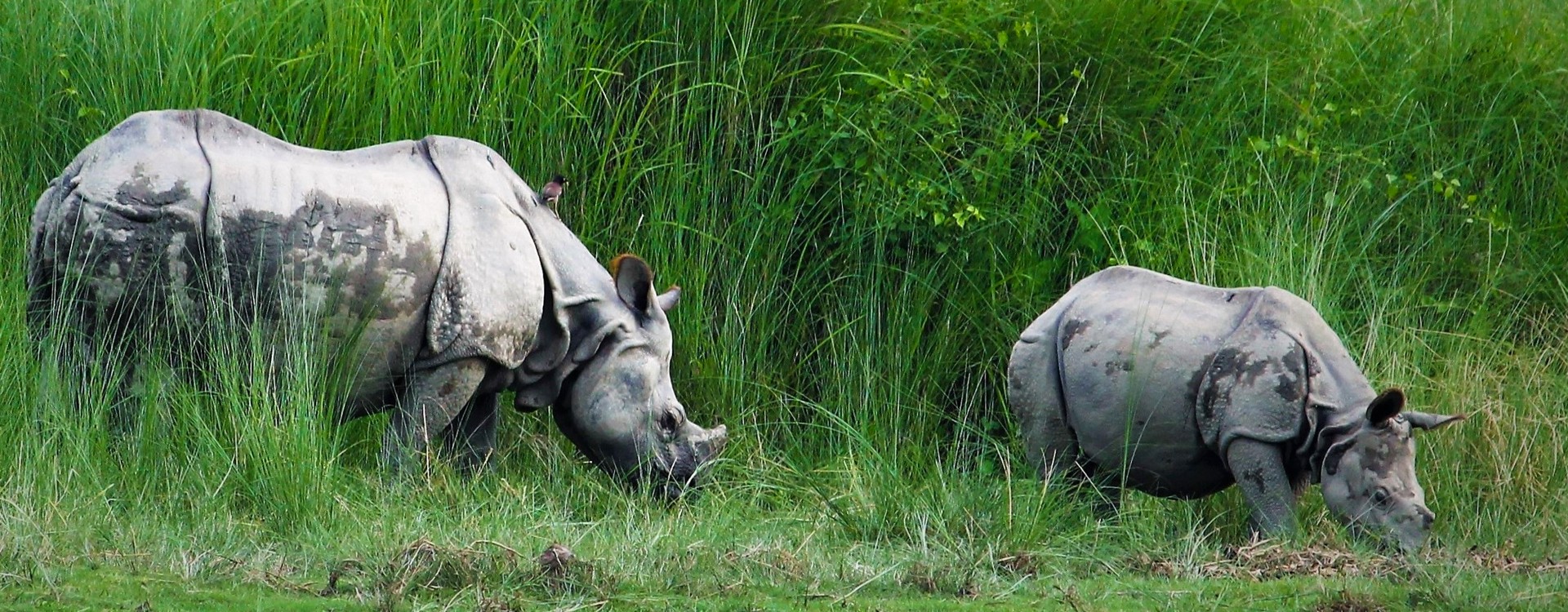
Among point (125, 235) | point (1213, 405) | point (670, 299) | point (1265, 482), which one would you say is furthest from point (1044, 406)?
point (125, 235)

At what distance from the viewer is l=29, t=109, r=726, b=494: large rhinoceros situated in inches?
226

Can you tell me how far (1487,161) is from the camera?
28.0 ft

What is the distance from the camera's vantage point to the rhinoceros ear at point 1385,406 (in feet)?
17.3

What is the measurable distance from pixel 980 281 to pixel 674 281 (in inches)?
52.2

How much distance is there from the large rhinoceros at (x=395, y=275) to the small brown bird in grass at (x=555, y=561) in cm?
169

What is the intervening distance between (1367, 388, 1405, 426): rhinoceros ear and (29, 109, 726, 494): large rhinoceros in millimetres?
2409

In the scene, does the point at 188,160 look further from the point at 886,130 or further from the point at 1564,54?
the point at 1564,54

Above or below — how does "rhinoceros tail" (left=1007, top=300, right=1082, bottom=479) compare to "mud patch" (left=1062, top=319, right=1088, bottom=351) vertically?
below

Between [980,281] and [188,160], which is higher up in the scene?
[188,160]

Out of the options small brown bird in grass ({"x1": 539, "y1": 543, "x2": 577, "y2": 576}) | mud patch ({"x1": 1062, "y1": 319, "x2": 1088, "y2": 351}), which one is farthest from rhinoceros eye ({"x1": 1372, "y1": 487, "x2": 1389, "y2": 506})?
small brown bird in grass ({"x1": 539, "y1": 543, "x2": 577, "y2": 576})

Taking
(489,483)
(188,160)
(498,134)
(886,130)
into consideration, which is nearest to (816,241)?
(886,130)

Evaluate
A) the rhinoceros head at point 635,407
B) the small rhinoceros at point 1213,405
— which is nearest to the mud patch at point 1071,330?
Result: the small rhinoceros at point 1213,405

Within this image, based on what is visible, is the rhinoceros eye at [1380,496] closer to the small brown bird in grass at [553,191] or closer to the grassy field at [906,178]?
the grassy field at [906,178]

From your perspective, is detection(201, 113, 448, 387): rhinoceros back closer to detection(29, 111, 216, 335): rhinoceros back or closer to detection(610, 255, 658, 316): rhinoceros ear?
detection(29, 111, 216, 335): rhinoceros back
